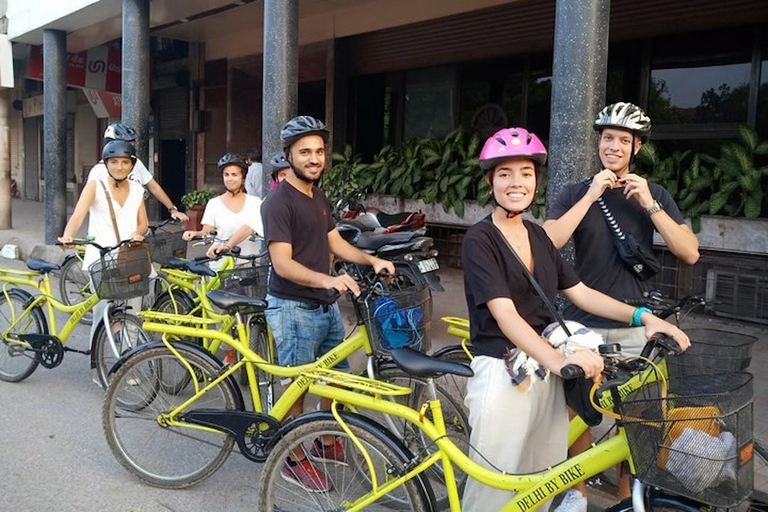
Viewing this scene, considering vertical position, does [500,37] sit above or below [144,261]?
above

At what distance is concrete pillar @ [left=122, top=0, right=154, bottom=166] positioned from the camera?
963cm

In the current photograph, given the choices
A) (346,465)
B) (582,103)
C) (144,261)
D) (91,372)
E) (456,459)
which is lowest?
(91,372)

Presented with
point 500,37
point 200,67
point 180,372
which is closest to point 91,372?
point 180,372

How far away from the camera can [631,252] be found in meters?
3.25

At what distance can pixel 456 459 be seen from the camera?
263 cm

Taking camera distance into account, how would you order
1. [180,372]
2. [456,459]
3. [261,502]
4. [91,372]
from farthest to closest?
[91,372]
[180,372]
[261,502]
[456,459]

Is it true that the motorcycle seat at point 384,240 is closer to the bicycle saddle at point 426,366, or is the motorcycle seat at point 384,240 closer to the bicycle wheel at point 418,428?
the bicycle wheel at point 418,428

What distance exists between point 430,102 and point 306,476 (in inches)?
372

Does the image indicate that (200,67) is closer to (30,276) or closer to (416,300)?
(30,276)

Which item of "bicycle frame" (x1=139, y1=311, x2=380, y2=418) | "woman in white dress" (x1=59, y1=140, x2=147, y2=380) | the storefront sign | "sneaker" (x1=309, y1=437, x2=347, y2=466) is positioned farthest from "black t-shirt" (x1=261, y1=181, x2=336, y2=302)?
the storefront sign

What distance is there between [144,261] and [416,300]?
99.6 inches

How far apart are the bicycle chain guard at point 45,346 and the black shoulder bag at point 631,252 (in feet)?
13.4

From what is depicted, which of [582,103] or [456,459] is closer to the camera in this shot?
[456,459]

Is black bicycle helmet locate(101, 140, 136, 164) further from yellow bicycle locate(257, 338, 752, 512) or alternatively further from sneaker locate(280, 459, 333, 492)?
sneaker locate(280, 459, 333, 492)
